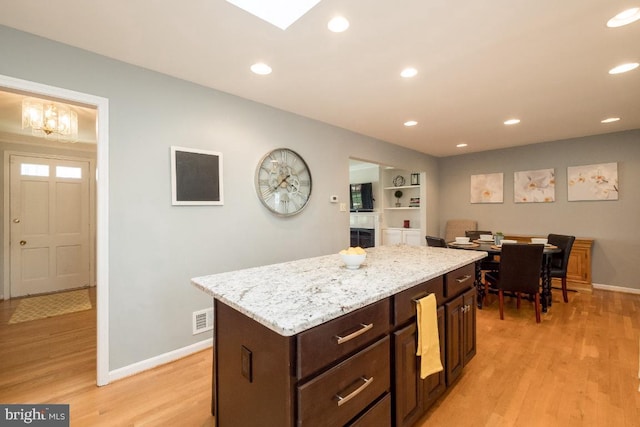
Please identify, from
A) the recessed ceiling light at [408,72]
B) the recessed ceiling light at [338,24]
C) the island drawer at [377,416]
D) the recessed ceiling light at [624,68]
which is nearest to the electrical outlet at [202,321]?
the island drawer at [377,416]

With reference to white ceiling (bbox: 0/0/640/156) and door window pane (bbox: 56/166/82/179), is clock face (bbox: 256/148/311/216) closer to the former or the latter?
white ceiling (bbox: 0/0/640/156)

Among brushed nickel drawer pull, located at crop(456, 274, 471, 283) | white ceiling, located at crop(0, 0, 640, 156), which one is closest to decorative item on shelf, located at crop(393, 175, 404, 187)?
white ceiling, located at crop(0, 0, 640, 156)

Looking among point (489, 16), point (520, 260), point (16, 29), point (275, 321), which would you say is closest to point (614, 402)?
point (520, 260)

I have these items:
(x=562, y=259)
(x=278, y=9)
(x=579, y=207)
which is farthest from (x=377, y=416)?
(x=579, y=207)

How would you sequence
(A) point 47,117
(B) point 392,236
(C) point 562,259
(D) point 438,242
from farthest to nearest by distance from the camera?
(B) point 392,236 → (C) point 562,259 → (D) point 438,242 → (A) point 47,117

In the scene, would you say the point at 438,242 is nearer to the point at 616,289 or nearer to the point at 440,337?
the point at 440,337

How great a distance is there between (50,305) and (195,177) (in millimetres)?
3097

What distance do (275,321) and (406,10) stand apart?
1765 mm

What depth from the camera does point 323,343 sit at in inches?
40.4

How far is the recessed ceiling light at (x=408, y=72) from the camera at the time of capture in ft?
7.34

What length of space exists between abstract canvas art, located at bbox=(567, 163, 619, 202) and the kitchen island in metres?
4.22

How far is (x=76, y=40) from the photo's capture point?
1835mm

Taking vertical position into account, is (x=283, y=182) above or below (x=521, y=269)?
above

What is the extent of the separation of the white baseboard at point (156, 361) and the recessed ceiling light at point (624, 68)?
4139mm
